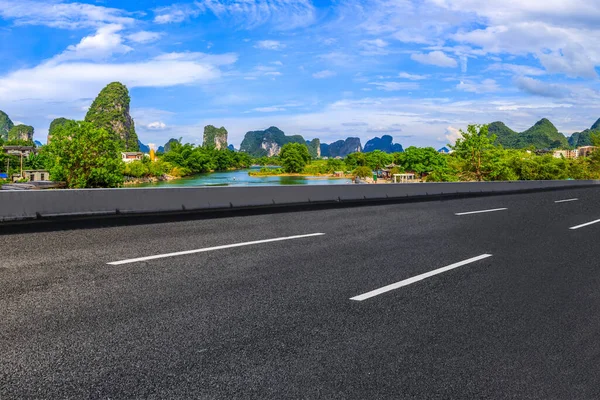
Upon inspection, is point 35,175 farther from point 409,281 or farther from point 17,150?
point 409,281

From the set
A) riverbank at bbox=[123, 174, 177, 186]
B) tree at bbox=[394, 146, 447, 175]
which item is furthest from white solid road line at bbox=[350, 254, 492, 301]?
riverbank at bbox=[123, 174, 177, 186]

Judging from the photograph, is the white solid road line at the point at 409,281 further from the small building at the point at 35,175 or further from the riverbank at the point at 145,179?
the riverbank at the point at 145,179

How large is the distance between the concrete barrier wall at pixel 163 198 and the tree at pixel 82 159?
7655cm

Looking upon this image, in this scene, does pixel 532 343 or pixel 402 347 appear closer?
pixel 402 347

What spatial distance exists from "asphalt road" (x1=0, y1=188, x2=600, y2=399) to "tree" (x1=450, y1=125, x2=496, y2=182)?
237ft

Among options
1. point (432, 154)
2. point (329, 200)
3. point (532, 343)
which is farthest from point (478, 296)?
point (432, 154)

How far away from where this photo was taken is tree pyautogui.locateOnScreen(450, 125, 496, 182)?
252 ft

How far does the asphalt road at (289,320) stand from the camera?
3400 millimetres

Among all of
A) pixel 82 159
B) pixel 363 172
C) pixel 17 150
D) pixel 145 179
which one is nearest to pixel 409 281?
pixel 82 159

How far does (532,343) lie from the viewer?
4406mm

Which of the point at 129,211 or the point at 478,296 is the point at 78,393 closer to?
the point at 478,296

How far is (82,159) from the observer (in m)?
89.3

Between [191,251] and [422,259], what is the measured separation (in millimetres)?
3526

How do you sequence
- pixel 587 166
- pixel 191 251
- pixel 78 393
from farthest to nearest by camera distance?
pixel 587 166, pixel 191 251, pixel 78 393
